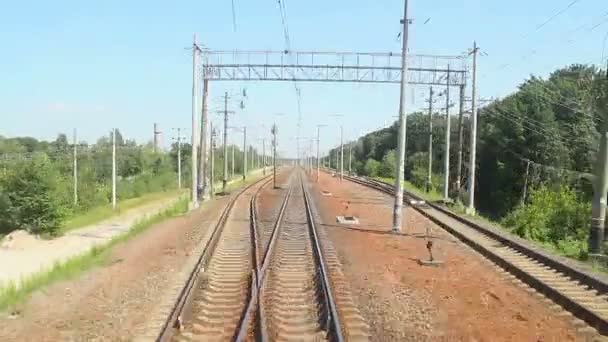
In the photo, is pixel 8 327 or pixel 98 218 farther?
pixel 98 218

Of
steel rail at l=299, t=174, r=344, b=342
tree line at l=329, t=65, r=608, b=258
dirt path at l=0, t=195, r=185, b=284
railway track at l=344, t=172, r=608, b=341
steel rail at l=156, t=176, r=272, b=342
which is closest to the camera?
steel rail at l=299, t=174, r=344, b=342

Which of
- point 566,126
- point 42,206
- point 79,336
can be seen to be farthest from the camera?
point 566,126

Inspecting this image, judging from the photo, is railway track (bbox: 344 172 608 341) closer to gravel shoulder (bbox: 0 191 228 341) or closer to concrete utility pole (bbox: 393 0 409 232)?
concrete utility pole (bbox: 393 0 409 232)

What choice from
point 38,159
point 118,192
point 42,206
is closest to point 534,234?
point 42,206

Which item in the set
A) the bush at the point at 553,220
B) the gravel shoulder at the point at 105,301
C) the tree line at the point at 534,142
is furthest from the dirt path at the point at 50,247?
the tree line at the point at 534,142

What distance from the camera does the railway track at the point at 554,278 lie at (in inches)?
421

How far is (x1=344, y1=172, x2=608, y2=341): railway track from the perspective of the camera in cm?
1069

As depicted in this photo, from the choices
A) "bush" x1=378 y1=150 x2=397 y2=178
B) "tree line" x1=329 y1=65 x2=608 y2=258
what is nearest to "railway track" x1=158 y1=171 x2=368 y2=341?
"tree line" x1=329 y1=65 x2=608 y2=258

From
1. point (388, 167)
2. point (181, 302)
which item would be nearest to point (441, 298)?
point (181, 302)

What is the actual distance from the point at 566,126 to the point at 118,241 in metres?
41.6

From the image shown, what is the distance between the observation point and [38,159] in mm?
41625

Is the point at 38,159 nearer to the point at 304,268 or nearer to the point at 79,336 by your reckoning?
the point at 304,268

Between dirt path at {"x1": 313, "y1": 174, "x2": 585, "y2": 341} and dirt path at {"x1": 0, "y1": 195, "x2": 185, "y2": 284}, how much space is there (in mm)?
14527

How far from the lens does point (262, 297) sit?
36.8 feet
